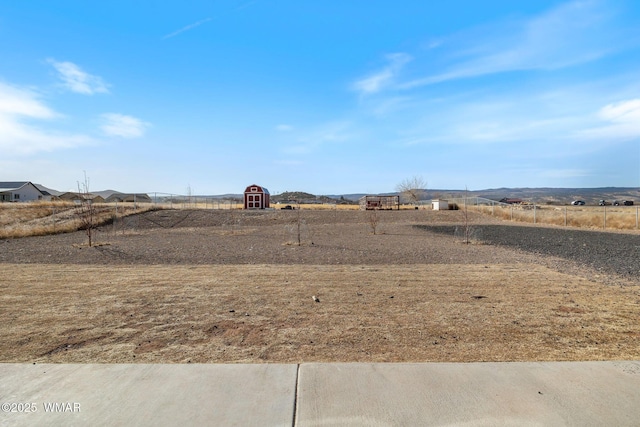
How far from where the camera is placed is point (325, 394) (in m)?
3.56

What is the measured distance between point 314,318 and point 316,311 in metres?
0.40

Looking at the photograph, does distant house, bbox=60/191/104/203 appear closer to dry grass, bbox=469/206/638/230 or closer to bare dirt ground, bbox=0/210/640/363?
bare dirt ground, bbox=0/210/640/363

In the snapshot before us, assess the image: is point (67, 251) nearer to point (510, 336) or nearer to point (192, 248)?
point (192, 248)

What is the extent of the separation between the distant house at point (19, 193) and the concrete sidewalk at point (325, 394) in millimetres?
93429

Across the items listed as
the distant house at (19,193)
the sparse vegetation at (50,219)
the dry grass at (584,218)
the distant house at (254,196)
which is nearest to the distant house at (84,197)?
the sparse vegetation at (50,219)

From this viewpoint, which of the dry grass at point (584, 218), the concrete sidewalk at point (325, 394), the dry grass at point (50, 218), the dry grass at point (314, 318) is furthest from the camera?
the dry grass at point (584, 218)

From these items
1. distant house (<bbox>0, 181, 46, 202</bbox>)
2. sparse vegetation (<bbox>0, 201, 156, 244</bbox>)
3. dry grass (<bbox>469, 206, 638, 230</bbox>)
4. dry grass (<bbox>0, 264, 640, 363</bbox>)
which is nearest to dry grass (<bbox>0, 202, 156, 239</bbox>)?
sparse vegetation (<bbox>0, 201, 156, 244</bbox>)

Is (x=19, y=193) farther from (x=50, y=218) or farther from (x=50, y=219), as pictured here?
(x=50, y=219)

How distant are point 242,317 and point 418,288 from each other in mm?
3573

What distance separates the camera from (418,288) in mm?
8117

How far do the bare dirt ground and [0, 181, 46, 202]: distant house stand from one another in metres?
85.2

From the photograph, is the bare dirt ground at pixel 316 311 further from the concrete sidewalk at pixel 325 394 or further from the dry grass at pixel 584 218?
the dry grass at pixel 584 218

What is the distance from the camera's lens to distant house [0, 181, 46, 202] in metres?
80.8

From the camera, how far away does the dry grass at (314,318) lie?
4664 mm
